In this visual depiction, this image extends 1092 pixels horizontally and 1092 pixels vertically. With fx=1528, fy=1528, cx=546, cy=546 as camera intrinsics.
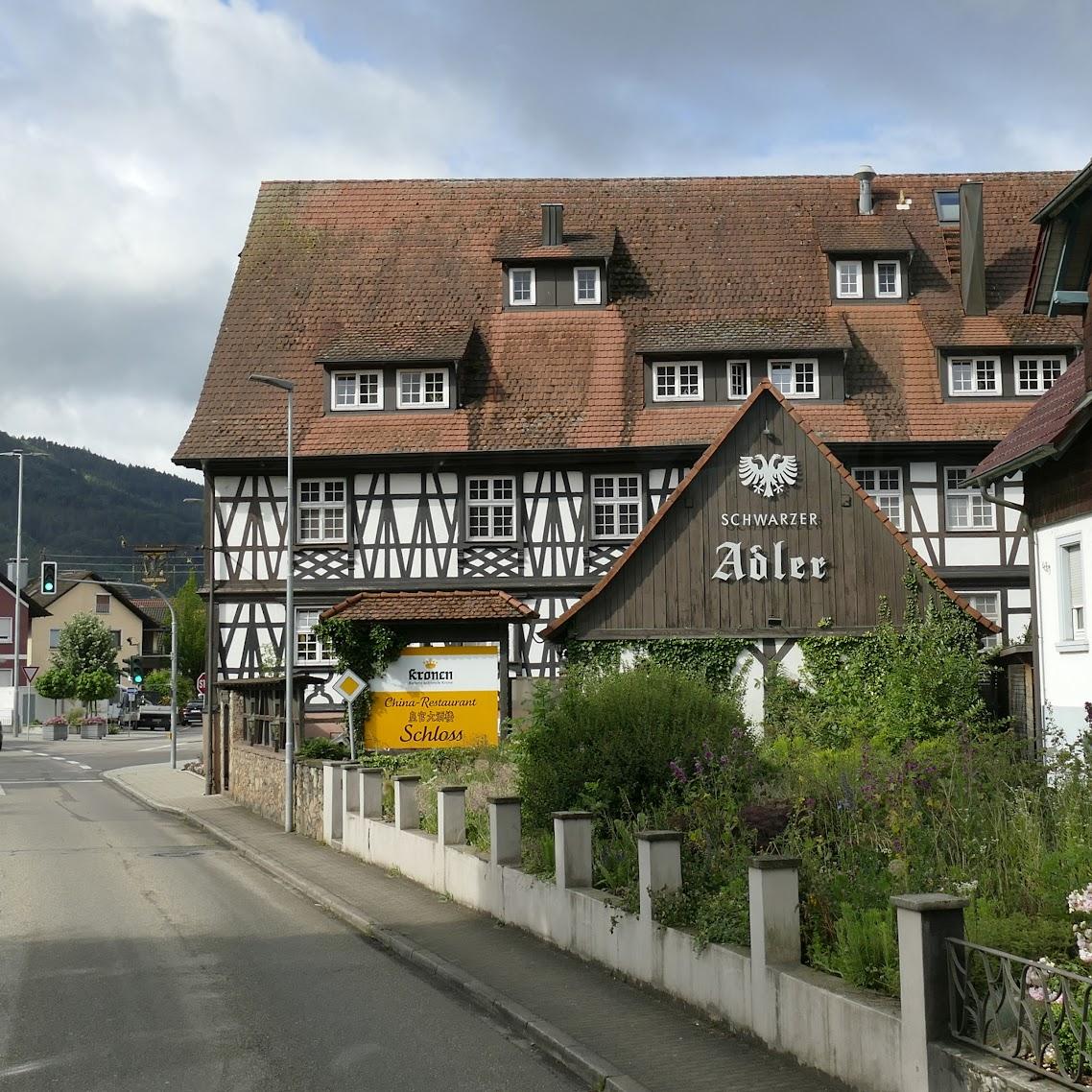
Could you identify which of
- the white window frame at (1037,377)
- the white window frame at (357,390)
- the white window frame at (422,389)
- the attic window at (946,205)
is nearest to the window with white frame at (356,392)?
the white window frame at (357,390)

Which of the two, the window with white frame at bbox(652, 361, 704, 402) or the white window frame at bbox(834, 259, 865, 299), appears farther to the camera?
the white window frame at bbox(834, 259, 865, 299)

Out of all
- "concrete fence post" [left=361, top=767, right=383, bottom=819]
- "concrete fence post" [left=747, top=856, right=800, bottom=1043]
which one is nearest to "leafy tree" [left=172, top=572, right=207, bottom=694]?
"concrete fence post" [left=361, top=767, right=383, bottom=819]

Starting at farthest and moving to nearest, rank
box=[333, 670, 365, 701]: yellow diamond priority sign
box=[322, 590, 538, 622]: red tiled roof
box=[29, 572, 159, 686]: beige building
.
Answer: box=[29, 572, 159, 686]: beige building < box=[322, 590, 538, 622]: red tiled roof < box=[333, 670, 365, 701]: yellow diamond priority sign

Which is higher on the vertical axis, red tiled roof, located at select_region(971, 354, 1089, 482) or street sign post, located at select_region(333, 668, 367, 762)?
red tiled roof, located at select_region(971, 354, 1089, 482)

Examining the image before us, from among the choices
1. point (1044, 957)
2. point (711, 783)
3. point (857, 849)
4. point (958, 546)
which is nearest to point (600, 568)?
point (958, 546)

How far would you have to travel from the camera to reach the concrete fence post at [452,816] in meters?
17.0

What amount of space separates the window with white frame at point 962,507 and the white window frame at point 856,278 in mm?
5511

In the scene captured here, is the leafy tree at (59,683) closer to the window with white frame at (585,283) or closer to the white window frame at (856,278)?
the window with white frame at (585,283)

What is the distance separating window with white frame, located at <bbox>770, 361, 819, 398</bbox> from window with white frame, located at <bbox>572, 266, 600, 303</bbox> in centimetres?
522

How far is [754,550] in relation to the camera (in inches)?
1150

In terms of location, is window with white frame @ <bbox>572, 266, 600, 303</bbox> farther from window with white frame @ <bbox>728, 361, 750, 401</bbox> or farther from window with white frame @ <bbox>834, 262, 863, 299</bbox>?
window with white frame @ <bbox>834, 262, 863, 299</bbox>

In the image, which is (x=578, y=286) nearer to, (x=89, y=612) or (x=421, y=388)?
(x=421, y=388)

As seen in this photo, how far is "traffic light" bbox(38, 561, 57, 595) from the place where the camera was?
4694cm

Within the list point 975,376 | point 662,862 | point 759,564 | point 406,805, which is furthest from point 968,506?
point 662,862
